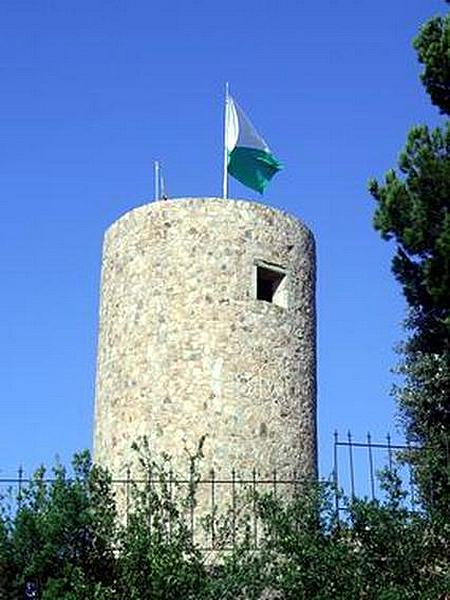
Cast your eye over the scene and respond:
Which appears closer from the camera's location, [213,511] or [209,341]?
[213,511]

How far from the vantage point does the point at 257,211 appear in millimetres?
11609

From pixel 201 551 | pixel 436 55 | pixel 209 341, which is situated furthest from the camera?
pixel 436 55

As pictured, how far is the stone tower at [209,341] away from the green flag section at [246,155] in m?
1.07

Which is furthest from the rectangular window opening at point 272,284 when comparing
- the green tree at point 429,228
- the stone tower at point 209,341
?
the green tree at point 429,228

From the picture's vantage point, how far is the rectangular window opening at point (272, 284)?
11.6 m

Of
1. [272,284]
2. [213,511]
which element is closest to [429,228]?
[272,284]

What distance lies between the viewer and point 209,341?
1107cm

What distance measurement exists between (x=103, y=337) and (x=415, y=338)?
3.80 m

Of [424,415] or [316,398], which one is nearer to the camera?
[316,398]

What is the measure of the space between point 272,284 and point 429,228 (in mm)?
1788

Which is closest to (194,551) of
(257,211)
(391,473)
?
(391,473)

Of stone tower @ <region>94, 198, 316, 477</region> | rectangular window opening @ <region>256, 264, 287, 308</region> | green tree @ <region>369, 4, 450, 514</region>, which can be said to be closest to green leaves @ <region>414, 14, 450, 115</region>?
green tree @ <region>369, 4, 450, 514</region>

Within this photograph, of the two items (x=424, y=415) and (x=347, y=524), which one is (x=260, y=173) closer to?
(x=424, y=415)

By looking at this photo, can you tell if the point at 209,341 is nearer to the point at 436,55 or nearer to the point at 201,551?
the point at 201,551
